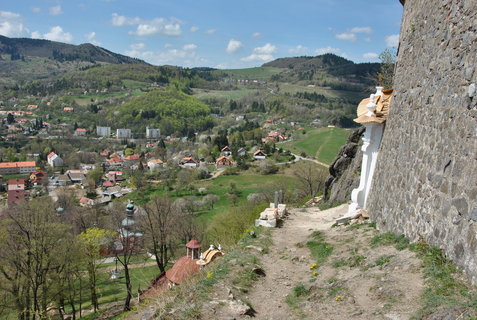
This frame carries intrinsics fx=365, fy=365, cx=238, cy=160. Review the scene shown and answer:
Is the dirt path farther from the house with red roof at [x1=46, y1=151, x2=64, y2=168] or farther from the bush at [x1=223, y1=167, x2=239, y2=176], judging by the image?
the house with red roof at [x1=46, y1=151, x2=64, y2=168]

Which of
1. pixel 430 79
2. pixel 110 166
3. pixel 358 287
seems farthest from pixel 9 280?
pixel 110 166

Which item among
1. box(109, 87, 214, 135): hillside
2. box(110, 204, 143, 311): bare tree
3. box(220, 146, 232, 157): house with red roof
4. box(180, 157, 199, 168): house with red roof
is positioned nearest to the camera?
box(110, 204, 143, 311): bare tree

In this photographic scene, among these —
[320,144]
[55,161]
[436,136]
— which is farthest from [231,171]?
[436,136]

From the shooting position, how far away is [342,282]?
22.7 feet

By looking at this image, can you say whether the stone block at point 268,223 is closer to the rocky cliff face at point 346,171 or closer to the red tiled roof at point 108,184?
the rocky cliff face at point 346,171

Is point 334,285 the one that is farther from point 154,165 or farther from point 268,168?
point 154,165

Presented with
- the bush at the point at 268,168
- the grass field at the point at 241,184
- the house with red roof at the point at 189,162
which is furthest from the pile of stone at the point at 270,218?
the house with red roof at the point at 189,162

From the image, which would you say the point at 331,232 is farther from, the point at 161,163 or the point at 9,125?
the point at 9,125

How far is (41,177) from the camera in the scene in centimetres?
8831

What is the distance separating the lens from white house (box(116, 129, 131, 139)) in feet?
476

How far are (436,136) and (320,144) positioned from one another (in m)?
88.1

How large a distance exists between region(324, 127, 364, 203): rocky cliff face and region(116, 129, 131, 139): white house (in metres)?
133

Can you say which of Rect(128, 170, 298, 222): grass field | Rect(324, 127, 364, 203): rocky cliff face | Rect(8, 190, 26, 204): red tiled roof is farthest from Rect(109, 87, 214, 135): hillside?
Rect(324, 127, 364, 203): rocky cliff face

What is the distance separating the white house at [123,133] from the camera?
14512cm
